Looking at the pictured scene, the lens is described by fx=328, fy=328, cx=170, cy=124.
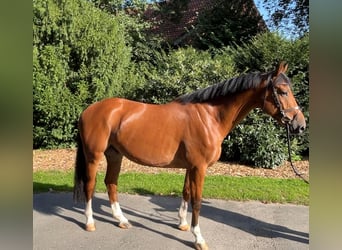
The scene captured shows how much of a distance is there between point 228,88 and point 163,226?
6.19ft

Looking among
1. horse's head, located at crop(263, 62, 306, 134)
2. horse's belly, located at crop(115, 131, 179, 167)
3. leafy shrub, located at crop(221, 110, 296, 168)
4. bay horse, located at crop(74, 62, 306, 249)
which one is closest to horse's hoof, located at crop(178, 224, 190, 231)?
bay horse, located at crop(74, 62, 306, 249)

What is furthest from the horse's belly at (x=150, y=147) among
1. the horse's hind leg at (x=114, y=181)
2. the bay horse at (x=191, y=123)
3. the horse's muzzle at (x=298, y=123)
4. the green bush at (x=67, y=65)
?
the green bush at (x=67, y=65)

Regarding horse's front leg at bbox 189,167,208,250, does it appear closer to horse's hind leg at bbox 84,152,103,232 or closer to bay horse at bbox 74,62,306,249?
bay horse at bbox 74,62,306,249

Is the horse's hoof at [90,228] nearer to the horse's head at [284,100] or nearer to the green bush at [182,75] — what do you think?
the horse's head at [284,100]

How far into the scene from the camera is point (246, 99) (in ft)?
11.4

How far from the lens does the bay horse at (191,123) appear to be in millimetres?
3346

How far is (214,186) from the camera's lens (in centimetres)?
572

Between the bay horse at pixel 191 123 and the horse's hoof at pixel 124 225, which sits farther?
the horse's hoof at pixel 124 225

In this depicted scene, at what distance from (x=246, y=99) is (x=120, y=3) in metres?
11.6

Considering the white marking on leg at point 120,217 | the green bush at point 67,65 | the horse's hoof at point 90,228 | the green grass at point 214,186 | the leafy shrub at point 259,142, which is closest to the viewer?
the horse's hoof at point 90,228

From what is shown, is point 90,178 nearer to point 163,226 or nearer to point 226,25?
point 163,226

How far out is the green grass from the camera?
5133mm

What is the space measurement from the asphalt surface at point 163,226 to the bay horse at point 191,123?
476 millimetres
